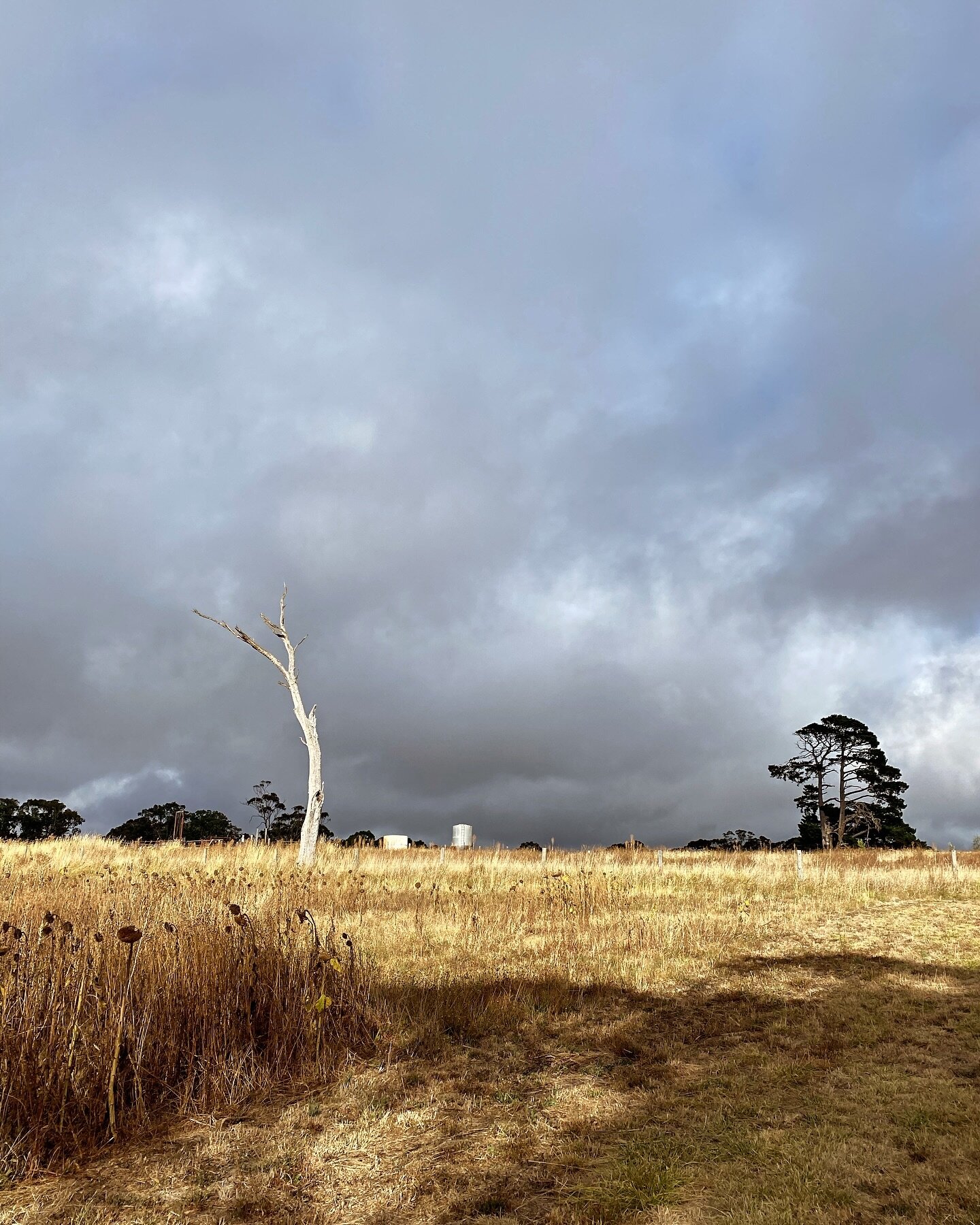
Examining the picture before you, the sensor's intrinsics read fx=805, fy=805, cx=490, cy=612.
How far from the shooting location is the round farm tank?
25.9 m

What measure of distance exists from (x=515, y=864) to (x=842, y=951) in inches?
415

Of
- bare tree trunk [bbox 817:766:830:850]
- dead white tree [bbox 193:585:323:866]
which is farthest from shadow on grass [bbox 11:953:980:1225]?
bare tree trunk [bbox 817:766:830:850]

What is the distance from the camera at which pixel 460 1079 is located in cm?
580

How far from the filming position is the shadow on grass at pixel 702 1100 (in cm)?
398

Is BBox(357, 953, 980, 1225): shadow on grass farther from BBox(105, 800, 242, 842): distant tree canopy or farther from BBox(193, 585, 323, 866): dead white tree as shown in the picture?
BBox(105, 800, 242, 842): distant tree canopy

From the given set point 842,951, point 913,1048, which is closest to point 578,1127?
point 913,1048

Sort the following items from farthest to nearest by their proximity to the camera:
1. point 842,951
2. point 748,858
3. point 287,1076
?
point 748,858 → point 842,951 → point 287,1076

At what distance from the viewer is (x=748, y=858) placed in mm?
22797

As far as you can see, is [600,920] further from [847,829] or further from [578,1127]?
[847,829]

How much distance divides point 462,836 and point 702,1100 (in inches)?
843

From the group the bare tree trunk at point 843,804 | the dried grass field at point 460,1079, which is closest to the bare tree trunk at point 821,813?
the bare tree trunk at point 843,804

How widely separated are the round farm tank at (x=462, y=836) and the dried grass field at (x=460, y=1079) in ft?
51.3

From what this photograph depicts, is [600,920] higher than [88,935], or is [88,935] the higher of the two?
[88,935]

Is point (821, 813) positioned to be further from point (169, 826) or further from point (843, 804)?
point (169, 826)
